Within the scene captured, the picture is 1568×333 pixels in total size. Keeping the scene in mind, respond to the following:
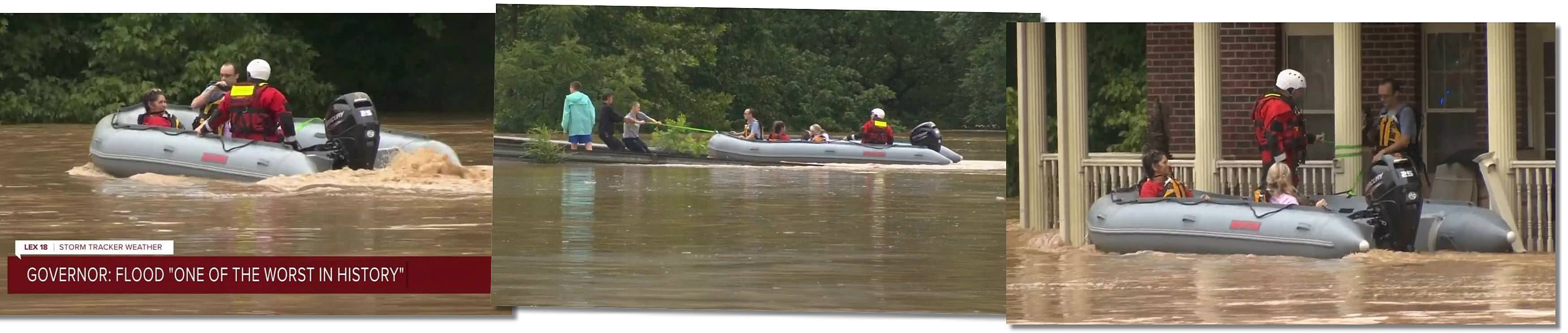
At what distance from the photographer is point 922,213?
11.5 m

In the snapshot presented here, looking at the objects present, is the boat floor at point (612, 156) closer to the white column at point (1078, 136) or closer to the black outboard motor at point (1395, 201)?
the white column at point (1078, 136)

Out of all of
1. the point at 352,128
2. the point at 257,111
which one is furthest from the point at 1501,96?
the point at 257,111

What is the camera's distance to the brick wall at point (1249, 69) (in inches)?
472

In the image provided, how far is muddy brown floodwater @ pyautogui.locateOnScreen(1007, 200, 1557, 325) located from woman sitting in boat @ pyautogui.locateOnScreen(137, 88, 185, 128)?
4961 mm

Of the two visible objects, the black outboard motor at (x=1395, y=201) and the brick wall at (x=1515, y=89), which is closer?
the brick wall at (x=1515, y=89)

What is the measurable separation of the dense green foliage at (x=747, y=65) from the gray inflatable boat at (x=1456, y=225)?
2.18 m

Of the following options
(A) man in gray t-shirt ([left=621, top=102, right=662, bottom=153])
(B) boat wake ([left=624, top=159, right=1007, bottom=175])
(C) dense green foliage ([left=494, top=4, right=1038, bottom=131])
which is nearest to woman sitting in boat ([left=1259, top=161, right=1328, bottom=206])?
(B) boat wake ([left=624, top=159, right=1007, bottom=175])

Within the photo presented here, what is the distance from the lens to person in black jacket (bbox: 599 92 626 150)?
11492mm

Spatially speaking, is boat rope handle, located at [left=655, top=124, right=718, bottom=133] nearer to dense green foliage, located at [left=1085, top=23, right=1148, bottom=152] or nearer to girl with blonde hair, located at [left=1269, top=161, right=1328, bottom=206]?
dense green foliage, located at [left=1085, top=23, right=1148, bottom=152]

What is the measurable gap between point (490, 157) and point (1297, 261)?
466 cm

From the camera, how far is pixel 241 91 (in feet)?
42.0

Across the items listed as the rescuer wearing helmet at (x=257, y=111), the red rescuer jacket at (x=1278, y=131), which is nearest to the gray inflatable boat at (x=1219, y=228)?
the red rescuer jacket at (x=1278, y=131)

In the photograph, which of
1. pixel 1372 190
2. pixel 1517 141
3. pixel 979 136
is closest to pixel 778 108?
pixel 979 136

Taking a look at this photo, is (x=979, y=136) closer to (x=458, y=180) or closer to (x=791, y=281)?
(x=791, y=281)
